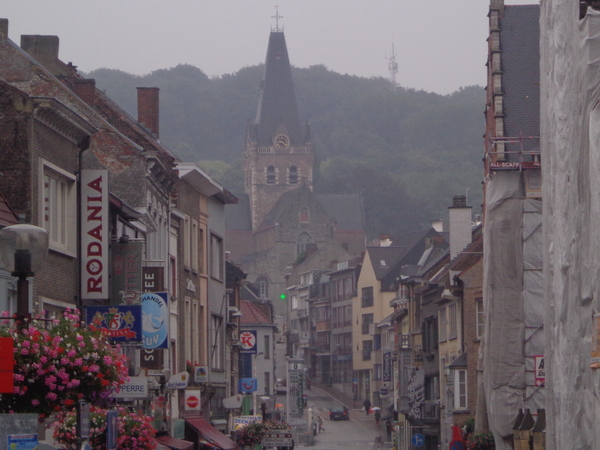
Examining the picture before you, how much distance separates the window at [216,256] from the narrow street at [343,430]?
19806 millimetres

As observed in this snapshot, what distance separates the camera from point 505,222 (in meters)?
28.0

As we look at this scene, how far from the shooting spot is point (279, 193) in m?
169

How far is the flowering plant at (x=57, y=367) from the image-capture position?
40.2 feet

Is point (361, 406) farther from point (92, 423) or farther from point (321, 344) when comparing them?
→ point (92, 423)

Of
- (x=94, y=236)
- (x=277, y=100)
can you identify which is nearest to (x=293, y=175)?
(x=277, y=100)

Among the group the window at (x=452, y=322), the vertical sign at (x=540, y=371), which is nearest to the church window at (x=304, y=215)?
the window at (x=452, y=322)

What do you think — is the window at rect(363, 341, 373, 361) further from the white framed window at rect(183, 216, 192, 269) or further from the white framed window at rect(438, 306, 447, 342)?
the white framed window at rect(183, 216, 192, 269)

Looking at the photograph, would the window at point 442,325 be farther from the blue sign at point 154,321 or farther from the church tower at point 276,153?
the church tower at point 276,153

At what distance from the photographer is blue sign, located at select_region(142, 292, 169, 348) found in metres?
25.9

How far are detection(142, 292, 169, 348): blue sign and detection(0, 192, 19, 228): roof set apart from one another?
7102 mm

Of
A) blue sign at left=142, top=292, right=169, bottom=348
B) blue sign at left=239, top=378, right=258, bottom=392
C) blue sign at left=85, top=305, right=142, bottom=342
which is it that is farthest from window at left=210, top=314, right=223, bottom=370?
blue sign at left=85, top=305, right=142, bottom=342

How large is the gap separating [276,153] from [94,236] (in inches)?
5826

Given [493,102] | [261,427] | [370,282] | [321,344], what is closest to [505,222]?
[493,102]

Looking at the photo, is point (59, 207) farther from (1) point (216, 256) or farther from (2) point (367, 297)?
(2) point (367, 297)
